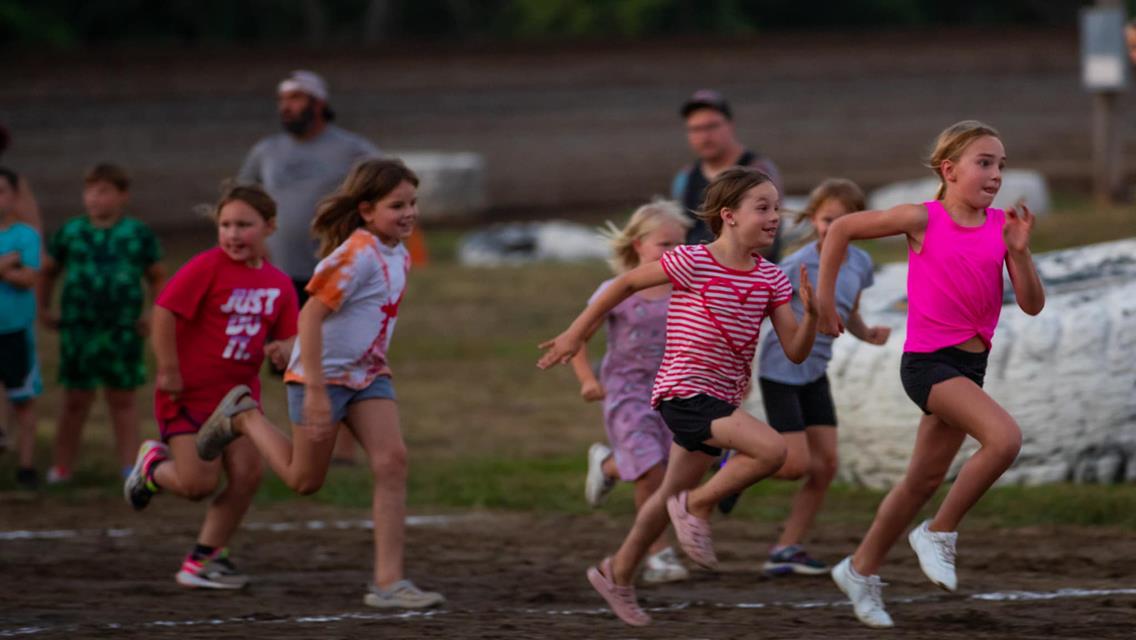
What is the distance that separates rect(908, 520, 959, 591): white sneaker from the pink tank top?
25.6 inches

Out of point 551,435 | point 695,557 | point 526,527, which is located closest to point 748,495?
point 526,527

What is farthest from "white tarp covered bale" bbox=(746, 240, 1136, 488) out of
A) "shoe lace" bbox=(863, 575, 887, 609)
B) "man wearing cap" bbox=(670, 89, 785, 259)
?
"shoe lace" bbox=(863, 575, 887, 609)

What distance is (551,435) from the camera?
11445 mm

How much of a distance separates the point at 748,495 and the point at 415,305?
8.29m

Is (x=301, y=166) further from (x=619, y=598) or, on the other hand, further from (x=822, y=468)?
(x=619, y=598)

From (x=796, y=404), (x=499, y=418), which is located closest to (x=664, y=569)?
(x=796, y=404)

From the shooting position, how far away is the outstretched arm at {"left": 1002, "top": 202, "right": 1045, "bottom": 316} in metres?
5.92

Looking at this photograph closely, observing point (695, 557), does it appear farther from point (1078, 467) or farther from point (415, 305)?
point (415, 305)

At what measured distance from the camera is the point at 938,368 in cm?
609

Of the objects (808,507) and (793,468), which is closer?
(793,468)

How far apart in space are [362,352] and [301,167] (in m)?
3.82

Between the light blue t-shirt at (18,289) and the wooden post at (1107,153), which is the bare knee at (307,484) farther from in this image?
the wooden post at (1107,153)

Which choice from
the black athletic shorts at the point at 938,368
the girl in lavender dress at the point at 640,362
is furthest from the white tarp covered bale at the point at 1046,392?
the black athletic shorts at the point at 938,368

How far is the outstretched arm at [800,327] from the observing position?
19.7 ft
